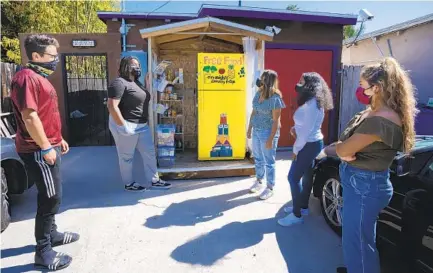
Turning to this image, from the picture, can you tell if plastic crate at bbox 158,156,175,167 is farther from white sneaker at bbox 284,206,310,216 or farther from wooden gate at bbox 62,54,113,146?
wooden gate at bbox 62,54,113,146

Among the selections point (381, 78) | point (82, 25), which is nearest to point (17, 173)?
point (381, 78)

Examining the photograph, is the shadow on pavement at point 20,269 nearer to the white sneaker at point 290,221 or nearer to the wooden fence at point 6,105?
the white sneaker at point 290,221

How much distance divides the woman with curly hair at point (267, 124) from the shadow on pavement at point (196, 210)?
0.40 metres

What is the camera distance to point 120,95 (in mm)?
4258

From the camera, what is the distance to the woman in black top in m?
4.27

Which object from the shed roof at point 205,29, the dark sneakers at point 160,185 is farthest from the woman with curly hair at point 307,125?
the shed roof at point 205,29

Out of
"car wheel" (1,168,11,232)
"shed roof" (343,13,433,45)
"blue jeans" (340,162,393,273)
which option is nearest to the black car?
"blue jeans" (340,162,393,273)

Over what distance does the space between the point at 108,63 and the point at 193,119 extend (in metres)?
2.48

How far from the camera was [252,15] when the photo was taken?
7.16 meters

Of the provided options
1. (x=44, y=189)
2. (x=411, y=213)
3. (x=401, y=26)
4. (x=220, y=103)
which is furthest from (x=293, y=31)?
(x=44, y=189)

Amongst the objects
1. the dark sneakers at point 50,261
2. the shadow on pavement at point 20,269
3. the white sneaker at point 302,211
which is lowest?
the shadow on pavement at point 20,269

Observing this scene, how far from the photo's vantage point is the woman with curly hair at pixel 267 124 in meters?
4.10

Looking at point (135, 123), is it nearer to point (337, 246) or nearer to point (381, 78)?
point (337, 246)

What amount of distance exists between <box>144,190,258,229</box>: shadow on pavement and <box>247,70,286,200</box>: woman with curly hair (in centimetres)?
40
